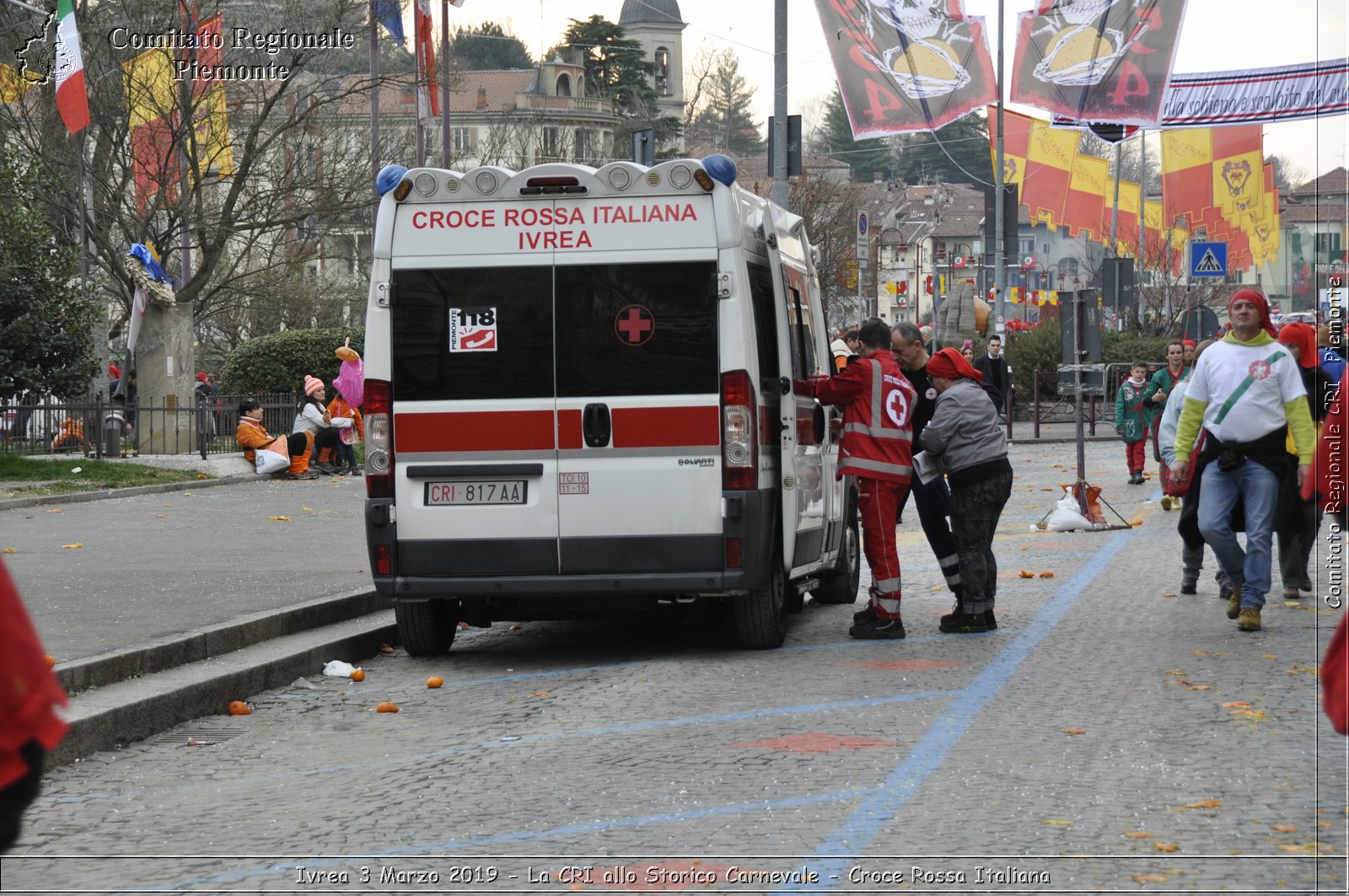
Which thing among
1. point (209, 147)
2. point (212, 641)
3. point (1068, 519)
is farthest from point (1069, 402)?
point (212, 641)

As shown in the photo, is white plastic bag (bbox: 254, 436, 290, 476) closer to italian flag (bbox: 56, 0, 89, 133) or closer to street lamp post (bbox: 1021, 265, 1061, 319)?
italian flag (bbox: 56, 0, 89, 133)

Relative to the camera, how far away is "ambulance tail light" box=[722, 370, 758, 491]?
891 centimetres

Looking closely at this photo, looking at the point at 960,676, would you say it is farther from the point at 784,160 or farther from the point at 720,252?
the point at 784,160

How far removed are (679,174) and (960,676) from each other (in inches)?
114

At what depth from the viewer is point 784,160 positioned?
820 inches

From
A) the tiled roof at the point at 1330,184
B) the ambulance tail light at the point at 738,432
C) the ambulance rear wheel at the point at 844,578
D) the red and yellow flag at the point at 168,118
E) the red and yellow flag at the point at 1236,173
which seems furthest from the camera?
the red and yellow flag at the point at 1236,173

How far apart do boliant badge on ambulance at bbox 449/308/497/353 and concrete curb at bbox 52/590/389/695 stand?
6.12ft

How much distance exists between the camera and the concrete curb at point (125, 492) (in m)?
19.0

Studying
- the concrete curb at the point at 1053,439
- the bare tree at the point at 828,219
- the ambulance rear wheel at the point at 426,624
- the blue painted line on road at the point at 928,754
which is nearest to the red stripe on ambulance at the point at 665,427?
the ambulance rear wheel at the point at 426,624

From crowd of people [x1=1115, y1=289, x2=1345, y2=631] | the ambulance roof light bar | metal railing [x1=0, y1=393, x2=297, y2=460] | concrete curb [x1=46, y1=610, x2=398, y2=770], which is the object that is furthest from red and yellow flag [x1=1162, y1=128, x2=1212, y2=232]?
concrete curb [x1=46, y1=610, x2=398, y2=770]

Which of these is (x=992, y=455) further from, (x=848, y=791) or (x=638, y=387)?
(x=848, y=791)

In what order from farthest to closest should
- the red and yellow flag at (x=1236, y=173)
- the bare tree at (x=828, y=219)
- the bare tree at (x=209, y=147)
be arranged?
the bare tree at (x=828, y=219), the red and yellow flag at (x=1236, y=173), the bare tree at (x=209, y=147)

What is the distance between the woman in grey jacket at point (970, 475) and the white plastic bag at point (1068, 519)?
22.3ft

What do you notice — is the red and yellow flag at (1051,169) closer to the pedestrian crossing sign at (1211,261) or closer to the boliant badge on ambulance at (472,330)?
the pedestrian crossing sign at (1211,261)
